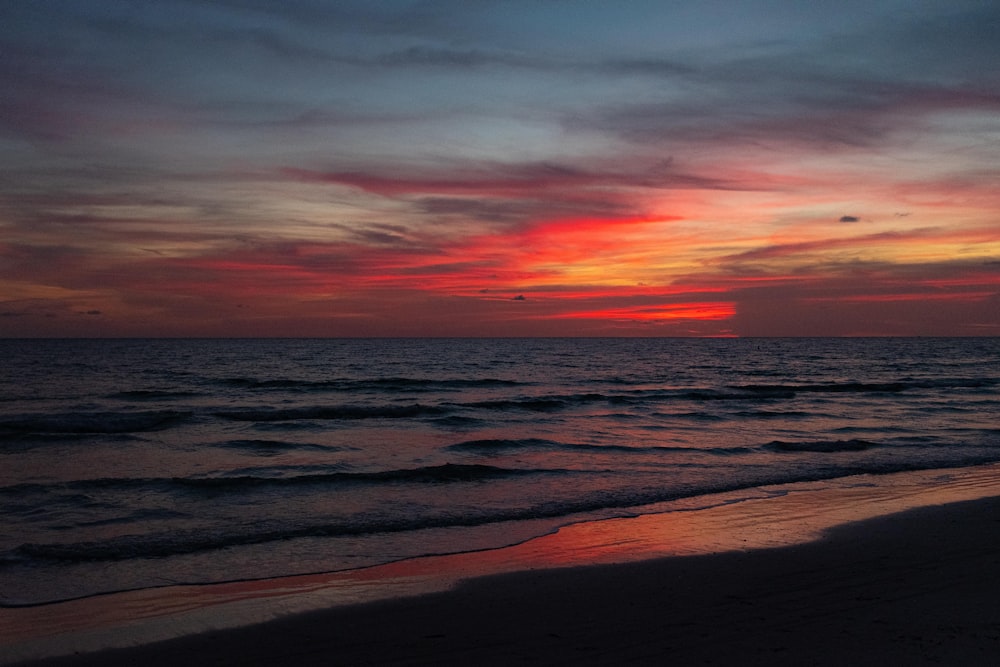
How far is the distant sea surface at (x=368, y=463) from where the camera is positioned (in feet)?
34.0

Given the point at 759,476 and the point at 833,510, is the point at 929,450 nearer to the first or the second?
the point at 759,476

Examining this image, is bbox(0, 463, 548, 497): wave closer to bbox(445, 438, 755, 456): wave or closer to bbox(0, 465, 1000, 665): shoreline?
bbox(445, 438, 755, 456): wave

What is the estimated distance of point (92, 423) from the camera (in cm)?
2678

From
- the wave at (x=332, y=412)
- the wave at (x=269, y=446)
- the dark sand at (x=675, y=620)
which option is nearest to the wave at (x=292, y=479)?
the wave at (x=269, y=446)

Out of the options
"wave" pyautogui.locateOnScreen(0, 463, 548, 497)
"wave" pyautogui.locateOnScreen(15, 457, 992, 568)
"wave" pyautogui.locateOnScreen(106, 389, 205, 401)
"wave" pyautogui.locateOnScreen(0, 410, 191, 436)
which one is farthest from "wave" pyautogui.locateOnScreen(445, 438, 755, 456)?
Result: "wave" pyautogui.locateOnScreen(106, 389, 205, 401)

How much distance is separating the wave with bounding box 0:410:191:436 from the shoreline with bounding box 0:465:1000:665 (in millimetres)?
18920

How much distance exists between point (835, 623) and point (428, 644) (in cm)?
383

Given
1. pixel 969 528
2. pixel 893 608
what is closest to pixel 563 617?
pixel 893 608

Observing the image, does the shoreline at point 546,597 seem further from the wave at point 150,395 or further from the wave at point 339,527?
the wave at point 150,395

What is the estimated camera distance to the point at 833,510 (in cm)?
1252

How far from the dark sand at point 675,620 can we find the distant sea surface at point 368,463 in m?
2.37

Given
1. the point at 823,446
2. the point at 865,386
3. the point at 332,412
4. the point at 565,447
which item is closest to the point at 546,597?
the point at 565,447

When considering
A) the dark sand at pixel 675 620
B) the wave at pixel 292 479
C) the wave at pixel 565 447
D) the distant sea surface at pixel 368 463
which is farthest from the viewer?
the wave at pixel 565 447

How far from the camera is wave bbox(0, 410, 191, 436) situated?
2445cm
